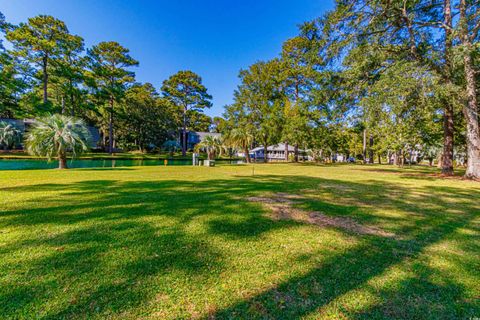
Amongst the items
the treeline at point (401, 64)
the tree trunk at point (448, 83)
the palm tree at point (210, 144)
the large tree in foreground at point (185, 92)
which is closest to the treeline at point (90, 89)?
the large tree in foreground at point (185, 92)

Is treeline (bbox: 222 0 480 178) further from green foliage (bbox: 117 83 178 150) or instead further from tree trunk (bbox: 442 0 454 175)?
green foliage (bbox: 117 83 178 150)

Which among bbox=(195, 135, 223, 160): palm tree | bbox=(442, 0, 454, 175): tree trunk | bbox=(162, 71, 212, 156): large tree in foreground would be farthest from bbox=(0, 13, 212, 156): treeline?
bbox=(442, 0, 454, 175): tree trunk

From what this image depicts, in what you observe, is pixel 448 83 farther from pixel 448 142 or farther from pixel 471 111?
pixel 448 142

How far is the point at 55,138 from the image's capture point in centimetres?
1395

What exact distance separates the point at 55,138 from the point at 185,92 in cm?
2992

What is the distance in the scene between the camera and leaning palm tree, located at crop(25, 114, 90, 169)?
45.2ft

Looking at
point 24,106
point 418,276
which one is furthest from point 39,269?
point 24,106

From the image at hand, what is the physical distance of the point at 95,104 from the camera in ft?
116

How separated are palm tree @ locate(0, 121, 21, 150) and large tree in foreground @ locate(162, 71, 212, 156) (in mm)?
23047

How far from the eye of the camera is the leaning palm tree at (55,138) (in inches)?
542

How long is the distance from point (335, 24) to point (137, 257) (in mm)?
15451

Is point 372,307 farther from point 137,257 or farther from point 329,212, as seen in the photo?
point 329,212

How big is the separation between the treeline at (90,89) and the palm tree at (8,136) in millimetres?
2564

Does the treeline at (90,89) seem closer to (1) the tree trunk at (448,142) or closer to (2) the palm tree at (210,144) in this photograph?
(2) the palm tree at (210,144)
